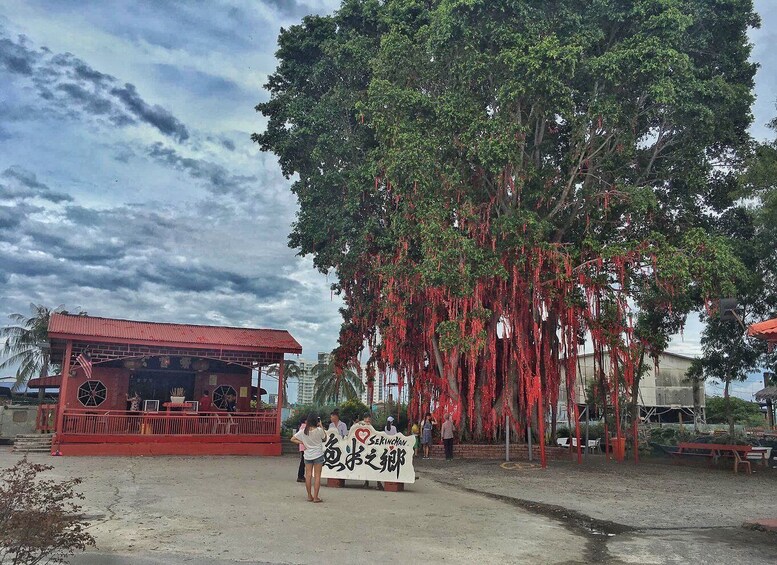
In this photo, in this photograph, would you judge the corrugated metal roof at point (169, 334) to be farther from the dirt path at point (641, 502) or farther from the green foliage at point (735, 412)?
the green foliage at point (735, 412)

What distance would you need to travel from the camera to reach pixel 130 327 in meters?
20.9

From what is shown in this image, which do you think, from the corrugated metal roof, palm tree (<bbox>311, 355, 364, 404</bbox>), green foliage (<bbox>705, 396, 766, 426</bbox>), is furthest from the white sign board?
green foliage (<bbox>705, 396, 766, 426</bbox>)

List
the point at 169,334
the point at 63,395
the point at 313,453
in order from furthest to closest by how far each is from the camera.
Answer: the point at 169,334 → the point at 63,395 → the point at 313,453

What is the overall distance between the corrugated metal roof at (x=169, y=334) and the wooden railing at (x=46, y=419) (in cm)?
345

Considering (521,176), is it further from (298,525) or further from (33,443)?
(33,443)

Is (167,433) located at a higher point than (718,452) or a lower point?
higher

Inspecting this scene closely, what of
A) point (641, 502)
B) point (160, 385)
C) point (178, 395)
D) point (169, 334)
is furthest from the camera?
point (160, 385)

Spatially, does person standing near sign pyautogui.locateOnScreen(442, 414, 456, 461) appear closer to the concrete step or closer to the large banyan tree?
the large banyan tree

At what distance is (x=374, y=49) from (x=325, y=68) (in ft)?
6.86

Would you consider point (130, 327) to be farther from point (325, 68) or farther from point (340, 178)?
point (325, 68)

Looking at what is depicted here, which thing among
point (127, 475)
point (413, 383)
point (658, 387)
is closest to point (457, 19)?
point (413, 383)

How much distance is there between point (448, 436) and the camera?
1952 cm

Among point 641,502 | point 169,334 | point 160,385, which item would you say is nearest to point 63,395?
point 169,334

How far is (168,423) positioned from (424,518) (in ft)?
41.2
